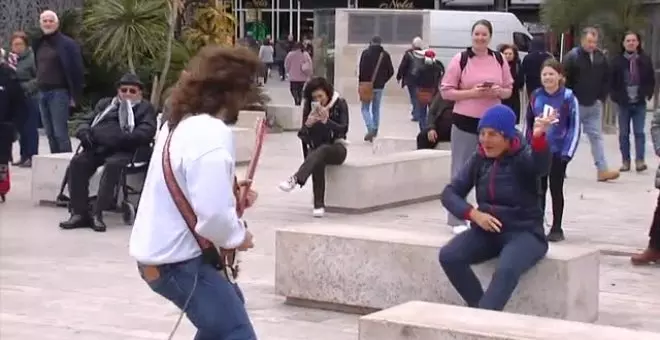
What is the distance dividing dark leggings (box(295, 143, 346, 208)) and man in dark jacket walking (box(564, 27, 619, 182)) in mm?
3598

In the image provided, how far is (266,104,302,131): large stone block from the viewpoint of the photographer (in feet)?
70.0

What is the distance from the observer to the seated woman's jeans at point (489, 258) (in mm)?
6570

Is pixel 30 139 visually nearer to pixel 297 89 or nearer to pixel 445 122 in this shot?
pixel 445 122

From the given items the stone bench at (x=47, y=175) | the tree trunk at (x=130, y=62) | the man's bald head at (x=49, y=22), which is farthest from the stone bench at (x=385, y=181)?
the tree trunk at (x=130, y=62)

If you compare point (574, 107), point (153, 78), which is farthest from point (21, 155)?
point (574, 107)

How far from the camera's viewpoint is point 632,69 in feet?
49.8

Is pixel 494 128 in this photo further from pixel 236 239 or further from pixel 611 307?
pixel 236 239

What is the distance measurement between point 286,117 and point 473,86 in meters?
12.2

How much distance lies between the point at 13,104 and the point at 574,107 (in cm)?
559

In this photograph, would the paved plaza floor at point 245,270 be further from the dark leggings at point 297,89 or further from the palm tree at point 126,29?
the dark leggings at point 297,89

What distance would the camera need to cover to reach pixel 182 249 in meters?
4.61

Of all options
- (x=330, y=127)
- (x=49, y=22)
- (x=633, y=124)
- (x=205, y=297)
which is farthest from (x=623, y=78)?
(x=205, y=297)

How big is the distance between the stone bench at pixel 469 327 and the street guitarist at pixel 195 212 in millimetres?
893

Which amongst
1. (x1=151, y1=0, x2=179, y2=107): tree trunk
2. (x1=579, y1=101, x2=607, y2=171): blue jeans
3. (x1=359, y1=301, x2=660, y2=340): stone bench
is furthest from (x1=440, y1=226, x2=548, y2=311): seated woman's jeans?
(x1=151, y1=0, x2=179, y2=107): tree trunk
